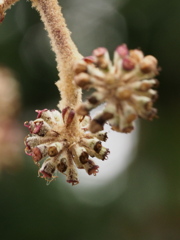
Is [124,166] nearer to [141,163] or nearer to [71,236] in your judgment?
[141,163]

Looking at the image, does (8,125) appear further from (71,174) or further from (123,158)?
(123,158)

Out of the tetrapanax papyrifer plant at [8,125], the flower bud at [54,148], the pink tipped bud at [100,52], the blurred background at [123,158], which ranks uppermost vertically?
the blurred background at [123,158]

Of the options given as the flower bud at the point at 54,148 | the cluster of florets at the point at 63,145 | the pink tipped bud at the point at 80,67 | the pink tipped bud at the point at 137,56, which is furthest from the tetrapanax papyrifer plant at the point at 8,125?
the pink tipped bud at the point at 137,56

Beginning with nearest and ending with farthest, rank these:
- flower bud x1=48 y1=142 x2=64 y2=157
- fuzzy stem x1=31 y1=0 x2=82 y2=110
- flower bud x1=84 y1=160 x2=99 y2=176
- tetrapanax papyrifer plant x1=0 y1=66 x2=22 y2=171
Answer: fuzzy stem x1=31 y1=0 x2=82 y2=110 → flower bud x1=48 y1=142 x2=64 y2=157 → flower bud x1=84 y1=160 x2=99 y2=176 → tetrapanax papyrifer plant x1=0 y1=66 x2=22 y2=171

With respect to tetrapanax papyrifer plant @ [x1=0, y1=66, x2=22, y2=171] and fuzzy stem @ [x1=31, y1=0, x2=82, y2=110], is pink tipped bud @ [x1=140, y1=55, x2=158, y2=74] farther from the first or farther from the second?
tetrapanax papyrifer plant @ [x1=0, y1=66, x2=22, y2=171]

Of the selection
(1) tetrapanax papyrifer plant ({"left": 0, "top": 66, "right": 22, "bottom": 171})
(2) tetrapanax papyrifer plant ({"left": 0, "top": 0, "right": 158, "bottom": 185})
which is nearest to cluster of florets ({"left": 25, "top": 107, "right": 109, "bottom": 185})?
(2) tetrapanax papyrifer plant ({"left": 0, "top": 0, "right": 158, "bottom": 185})

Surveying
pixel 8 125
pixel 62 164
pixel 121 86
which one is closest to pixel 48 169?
pixel 62 164

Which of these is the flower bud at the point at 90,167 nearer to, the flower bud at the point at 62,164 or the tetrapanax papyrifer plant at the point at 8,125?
the flower bud at the point at 62,164

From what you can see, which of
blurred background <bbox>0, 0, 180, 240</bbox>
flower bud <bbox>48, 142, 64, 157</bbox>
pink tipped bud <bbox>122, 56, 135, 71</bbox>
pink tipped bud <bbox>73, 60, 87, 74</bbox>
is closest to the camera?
pink tipped bud <bbox>122, 56, 135, 71</bbox>
